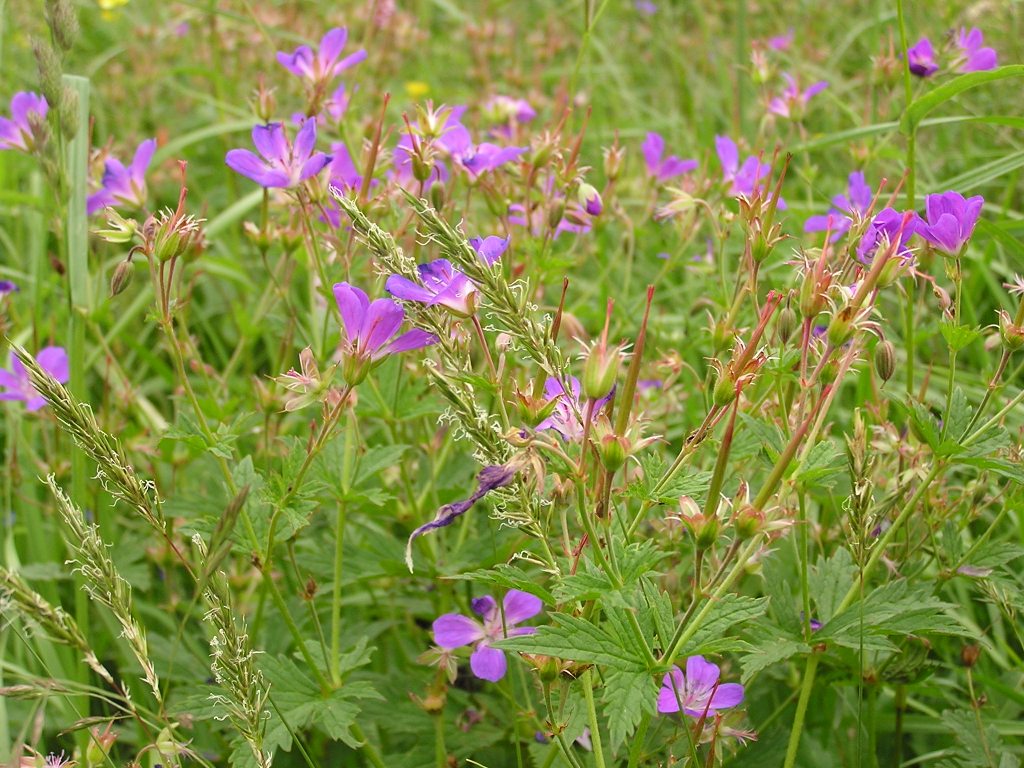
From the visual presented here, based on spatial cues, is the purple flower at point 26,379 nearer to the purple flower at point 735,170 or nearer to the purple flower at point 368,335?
the purple flower at point 368,335

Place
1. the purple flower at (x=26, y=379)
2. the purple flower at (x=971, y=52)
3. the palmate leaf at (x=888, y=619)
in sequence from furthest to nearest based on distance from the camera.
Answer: the purple flower at (x=971, y=52), the purple flower at (x=26, y=379), the palmate leaf at (x=888, y=619)

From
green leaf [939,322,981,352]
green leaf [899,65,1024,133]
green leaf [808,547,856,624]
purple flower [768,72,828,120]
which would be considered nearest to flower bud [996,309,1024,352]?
green leaf [939,322,981,352]

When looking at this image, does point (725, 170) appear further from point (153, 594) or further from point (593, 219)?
point (153, 594)

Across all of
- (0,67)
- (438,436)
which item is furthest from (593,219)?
(0,67)

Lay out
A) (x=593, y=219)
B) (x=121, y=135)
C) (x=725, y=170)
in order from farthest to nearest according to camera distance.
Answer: (x=121, y=135) → (x=725, y=170) → (x=593, y=219)

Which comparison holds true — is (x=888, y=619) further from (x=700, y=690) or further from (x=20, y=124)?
(x=20, y=124)

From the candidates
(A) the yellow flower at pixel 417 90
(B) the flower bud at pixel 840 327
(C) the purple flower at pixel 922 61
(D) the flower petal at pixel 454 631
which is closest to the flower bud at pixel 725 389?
(B) the flower bud at pixel 840 327
